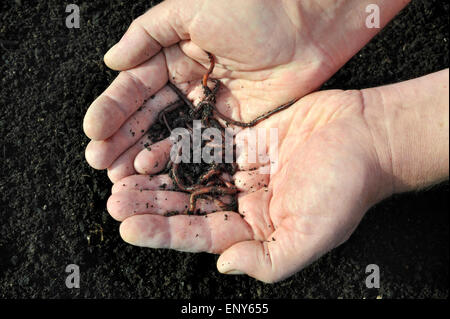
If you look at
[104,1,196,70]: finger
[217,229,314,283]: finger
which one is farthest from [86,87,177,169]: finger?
[217,229,314,283]: finger

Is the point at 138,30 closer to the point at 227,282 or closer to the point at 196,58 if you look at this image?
the point at 196,58

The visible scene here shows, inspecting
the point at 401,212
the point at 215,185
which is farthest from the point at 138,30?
the point at 401,212

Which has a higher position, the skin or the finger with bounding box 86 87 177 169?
the finger with bounding box 86 87 177 169

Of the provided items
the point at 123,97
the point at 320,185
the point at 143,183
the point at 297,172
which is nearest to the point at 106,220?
the point at 143,183

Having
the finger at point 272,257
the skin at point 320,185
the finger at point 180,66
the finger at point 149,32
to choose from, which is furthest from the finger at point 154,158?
the finger at point 272,257

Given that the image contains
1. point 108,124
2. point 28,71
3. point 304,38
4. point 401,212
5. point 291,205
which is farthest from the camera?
point 28,71

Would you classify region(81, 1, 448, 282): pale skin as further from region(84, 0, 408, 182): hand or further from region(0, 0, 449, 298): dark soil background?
region(0, 0, 449, 298): dark soil background

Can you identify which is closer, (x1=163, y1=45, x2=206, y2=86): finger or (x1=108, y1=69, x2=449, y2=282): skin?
(x1=108, y1=69, x2=449, y2=282): skin
